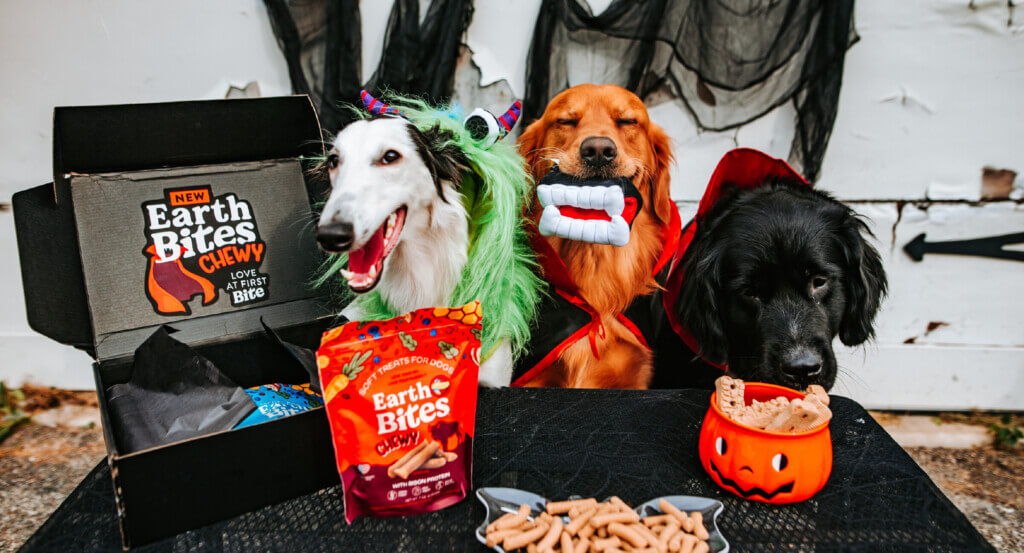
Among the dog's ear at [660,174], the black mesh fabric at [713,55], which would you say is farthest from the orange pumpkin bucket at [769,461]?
the black mesh fabric at [713,55]

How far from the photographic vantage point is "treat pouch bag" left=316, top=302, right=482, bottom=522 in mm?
878

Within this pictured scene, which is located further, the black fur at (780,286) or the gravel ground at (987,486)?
the gravel ground at (987,486)

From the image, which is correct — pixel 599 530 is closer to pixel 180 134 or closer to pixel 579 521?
pixel 579 521

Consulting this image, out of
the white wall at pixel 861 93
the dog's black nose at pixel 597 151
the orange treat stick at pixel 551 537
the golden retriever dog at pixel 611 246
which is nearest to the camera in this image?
the orange treat stick at pixel 551 537

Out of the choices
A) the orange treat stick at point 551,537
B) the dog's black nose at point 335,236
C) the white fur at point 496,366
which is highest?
the dog's black nose at point 335,236

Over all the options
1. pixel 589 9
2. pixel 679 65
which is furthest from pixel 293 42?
pixel 679 65

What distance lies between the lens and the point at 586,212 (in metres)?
1.22

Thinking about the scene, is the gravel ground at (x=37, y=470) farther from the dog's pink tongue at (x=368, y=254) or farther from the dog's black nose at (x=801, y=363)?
the dog's black nose at (x=801, y=363)

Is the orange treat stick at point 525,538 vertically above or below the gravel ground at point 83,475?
above

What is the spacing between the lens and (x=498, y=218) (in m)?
1.21

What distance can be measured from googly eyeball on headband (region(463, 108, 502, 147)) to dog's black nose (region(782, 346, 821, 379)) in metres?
0.82

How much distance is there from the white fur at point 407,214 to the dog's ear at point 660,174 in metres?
0.58

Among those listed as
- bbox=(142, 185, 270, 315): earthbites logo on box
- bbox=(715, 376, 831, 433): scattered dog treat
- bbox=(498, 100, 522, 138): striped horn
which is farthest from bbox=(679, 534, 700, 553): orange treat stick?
bbox=(142, 185, 270, 315): earthbites logo on box

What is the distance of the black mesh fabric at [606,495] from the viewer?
850mm
